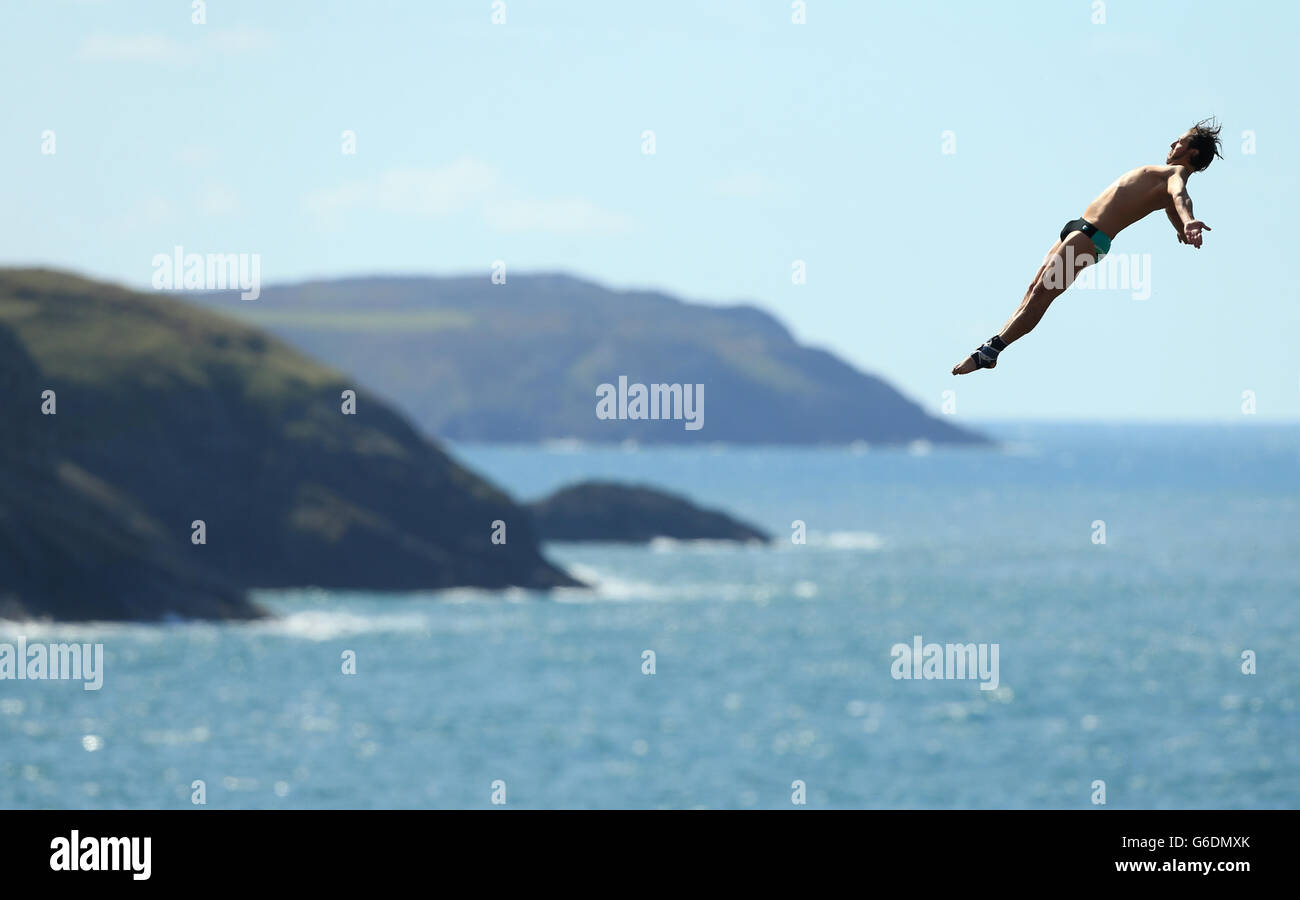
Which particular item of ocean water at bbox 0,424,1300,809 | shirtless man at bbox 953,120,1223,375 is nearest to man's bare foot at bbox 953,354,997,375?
shirtless man at bbox 953,120,1223,375

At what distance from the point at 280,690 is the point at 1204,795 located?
3610 inches

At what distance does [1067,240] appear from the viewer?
9344 millimetres

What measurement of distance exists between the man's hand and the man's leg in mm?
476

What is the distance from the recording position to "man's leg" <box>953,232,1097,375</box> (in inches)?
364

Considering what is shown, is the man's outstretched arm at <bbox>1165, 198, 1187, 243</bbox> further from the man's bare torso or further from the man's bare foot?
the man's bare foot

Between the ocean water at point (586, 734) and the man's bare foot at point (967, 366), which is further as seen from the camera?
the ocean water at point (586, 734)

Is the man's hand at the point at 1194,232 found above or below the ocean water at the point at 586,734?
above

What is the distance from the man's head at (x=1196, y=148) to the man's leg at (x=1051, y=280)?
0.88 metres

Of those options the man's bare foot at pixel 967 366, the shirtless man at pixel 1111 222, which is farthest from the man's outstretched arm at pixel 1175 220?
the man's bare foot at pixel 967 366

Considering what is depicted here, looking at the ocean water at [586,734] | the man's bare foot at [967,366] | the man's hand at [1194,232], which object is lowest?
the ocean water at [586,734]

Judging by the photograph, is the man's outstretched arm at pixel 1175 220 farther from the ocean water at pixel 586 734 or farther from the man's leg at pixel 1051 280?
the ocean water at pixel 586 734

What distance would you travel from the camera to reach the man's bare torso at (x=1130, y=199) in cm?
941
